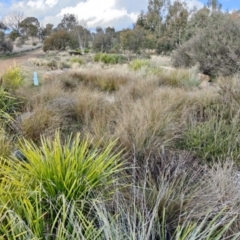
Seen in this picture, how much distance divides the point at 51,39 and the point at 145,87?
28999 mm

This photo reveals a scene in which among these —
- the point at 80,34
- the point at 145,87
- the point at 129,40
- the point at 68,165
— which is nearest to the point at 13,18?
the point at 80,34

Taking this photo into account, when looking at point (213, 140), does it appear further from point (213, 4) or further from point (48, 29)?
point (48, 29)

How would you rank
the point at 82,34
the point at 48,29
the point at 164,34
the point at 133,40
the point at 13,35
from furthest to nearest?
the point at 48,29 → the point at 13,35 → the point at 82,34 → the point at 164,34 → the point at 133,40

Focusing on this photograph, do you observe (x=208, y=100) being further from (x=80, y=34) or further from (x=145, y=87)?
(x=80, y=34)

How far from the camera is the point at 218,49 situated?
361 inches

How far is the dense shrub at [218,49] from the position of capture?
8.71 m

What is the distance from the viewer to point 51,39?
3209cm

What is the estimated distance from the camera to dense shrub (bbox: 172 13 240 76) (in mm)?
8711

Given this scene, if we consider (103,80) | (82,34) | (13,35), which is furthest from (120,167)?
(13,35)

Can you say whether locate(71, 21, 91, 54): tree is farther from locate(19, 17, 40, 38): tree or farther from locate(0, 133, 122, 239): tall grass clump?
locate(0, 133, 122, 239): tall grass clump

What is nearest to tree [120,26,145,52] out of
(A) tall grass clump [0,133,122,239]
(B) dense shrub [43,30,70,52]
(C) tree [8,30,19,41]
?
(B) dense shrub [43,30,70,52]

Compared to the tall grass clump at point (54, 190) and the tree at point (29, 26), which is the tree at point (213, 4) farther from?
the tall grass clump at point (54, 190)

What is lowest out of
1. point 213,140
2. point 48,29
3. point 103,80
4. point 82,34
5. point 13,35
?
point 213,140

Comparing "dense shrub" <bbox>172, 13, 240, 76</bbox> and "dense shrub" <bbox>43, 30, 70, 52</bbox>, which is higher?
"dense shrub" <bbox>43, 30, 70, 52</bbox>
